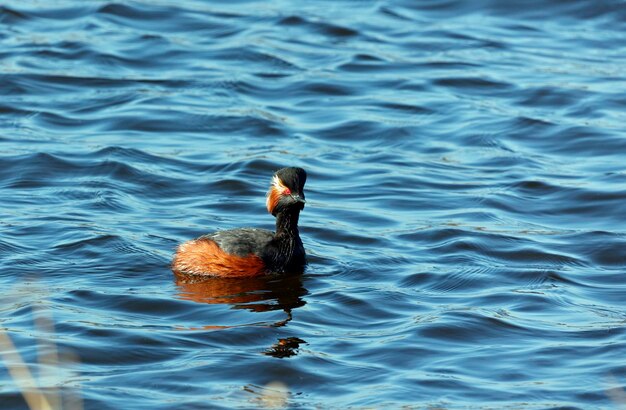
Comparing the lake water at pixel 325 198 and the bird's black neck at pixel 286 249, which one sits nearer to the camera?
the lake water at pixel 325 198

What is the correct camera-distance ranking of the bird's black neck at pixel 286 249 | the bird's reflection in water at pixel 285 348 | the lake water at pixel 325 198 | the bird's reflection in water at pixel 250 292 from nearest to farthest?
1. the lake water at pixel 325 198
2. the bird's reflection in water at pixel 285 348
3. the bird's reflection in water at pixel 250 292
4. the bird's black neck at pixel 286 249

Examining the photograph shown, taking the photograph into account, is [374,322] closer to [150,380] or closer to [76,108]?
[150,380]

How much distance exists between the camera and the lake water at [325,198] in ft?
27.7

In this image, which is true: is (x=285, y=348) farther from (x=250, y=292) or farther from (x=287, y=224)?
(x=287, y=224)

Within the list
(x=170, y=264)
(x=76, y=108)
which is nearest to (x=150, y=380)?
(x=170, y=264)

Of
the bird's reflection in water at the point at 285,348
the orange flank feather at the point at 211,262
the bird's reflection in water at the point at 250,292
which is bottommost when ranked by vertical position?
the bird's reflection in water at the point at 285,348

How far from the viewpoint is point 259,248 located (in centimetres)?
1075

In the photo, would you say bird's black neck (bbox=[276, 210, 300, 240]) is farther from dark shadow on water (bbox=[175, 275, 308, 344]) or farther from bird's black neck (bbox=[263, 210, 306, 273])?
dark shadow on water (bbox=[175, 275, 308, 344])

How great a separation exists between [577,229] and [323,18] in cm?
904

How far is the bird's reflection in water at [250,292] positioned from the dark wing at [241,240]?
25cm

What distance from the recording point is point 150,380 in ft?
26.6

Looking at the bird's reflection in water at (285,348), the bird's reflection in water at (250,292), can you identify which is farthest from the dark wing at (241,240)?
the bird's reflection in water at (285,348)

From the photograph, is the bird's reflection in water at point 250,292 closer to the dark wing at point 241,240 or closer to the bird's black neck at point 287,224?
the dark wing at point 241,240

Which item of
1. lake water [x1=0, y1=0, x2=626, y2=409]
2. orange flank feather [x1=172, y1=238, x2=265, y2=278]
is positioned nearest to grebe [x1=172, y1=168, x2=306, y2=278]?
orange flank feather [x1=172, y1=238, x2=265, y2=278]
